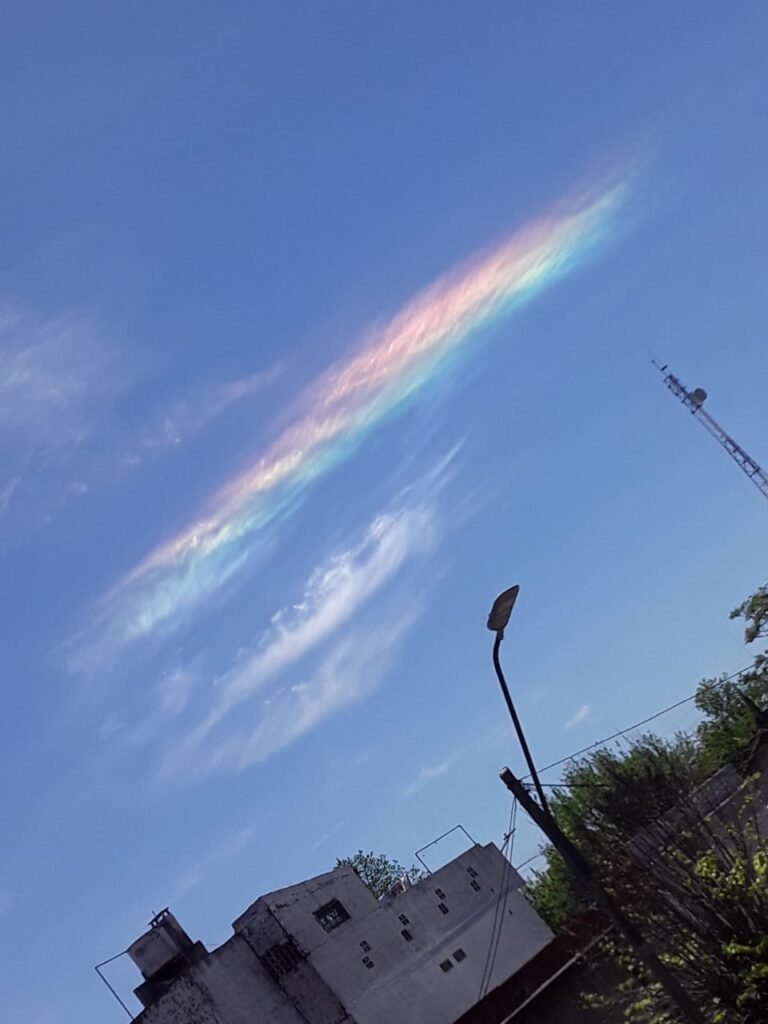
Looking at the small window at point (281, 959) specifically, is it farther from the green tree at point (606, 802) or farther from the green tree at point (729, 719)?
the green tree at point (729, 719)

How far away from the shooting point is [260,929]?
42.3m

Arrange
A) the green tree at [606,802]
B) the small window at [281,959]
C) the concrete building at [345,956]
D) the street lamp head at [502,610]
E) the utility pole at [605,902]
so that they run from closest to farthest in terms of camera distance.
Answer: the utility pole at [605,902], the street lamp head at [502,610], the green tree at [606,802], the concrete building at [345,956], the small window at [281,959]

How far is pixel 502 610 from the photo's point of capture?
1189 cm

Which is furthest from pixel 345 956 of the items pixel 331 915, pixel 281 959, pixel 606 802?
pixel 606 802

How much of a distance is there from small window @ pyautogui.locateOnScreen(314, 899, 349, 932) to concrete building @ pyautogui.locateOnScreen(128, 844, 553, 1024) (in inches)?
2.5

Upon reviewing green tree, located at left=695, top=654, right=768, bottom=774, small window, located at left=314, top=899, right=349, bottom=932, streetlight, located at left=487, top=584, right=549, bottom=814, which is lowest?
green tree, located at left=695, top=654, right=768, bottom=774

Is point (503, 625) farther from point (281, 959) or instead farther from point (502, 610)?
point (281, 959)

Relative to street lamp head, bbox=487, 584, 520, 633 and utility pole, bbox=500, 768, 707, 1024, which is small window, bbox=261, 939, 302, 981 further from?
street lamp head, bbox=487, 584, 520, 633

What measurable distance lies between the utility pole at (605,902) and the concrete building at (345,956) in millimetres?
33869

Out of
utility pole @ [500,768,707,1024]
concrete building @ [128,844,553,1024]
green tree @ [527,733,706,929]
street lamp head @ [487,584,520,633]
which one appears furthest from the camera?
concrete building @ [128,844,553,1024]

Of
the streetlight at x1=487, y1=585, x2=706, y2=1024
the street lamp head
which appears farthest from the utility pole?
the street lamp head

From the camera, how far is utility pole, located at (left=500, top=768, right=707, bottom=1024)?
1042cm

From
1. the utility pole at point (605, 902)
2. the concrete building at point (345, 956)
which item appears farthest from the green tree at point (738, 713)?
the utility pole at point (605, 902)

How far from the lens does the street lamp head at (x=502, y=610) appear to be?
465 inches
